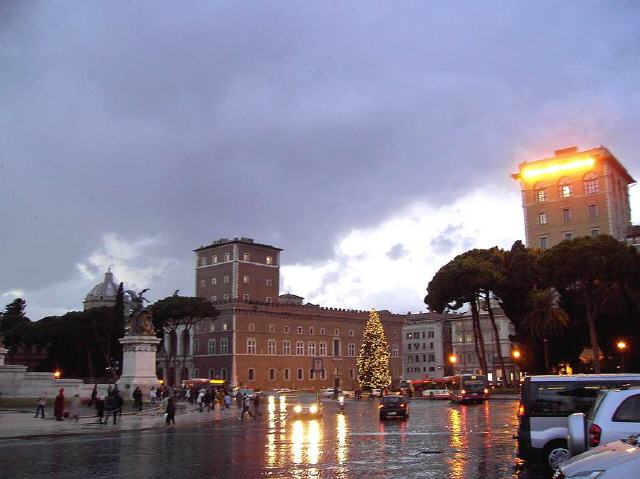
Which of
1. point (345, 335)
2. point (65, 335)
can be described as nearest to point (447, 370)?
point (345, 335)

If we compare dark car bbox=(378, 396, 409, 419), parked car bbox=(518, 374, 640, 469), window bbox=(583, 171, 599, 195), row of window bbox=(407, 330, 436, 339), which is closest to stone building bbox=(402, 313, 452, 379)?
row of window bbox=(407, 330, 436, 339)

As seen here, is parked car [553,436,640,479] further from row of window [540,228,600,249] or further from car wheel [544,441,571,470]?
row of window [540,228,600,249]

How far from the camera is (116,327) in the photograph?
80.8 meters

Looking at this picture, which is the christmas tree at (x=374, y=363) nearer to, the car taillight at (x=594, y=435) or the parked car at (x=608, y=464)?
the car taillight at (x=594, y=435)

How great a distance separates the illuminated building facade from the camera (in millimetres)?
73375

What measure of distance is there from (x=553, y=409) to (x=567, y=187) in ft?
227

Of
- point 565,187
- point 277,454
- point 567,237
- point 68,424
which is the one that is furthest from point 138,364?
point 565,187

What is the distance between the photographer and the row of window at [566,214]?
73750 millimetres

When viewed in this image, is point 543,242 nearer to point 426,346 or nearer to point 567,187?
point 567,187

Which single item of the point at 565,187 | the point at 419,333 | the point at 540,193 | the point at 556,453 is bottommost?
the point at 556,453

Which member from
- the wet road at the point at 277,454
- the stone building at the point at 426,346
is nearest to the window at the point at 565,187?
the stone building at the point at 426,346

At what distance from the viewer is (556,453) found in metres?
12.3

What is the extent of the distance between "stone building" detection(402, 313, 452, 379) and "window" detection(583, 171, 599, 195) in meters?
56.0

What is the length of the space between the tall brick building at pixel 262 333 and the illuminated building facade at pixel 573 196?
141ft
